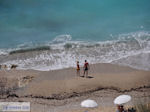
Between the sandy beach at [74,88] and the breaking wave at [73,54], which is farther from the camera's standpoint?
Result: the breaking wave at [73,54]

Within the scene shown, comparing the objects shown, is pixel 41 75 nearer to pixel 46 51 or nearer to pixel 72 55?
pixel 72 55

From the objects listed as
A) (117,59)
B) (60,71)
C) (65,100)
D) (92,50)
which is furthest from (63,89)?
(92,50)

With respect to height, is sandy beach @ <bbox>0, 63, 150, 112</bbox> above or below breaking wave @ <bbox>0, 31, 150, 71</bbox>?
below

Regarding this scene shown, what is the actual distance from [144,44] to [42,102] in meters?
13.7

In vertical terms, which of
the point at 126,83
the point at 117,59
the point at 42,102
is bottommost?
the point at 42,102

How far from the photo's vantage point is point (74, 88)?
13.9 m

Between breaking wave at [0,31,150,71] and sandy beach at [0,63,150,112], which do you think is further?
breaking wave at [0,31,150,71]

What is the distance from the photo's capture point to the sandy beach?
41.8ft

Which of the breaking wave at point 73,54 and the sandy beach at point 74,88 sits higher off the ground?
the breaking wave at point 73,54

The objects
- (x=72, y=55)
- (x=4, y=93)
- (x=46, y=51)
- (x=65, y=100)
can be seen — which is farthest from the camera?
(x=46, y=51)

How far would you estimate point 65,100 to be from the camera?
1317 centimetres

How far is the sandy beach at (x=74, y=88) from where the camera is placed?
1273 centimetres

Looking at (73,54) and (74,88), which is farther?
(73,54)

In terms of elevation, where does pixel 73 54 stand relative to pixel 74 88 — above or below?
above
